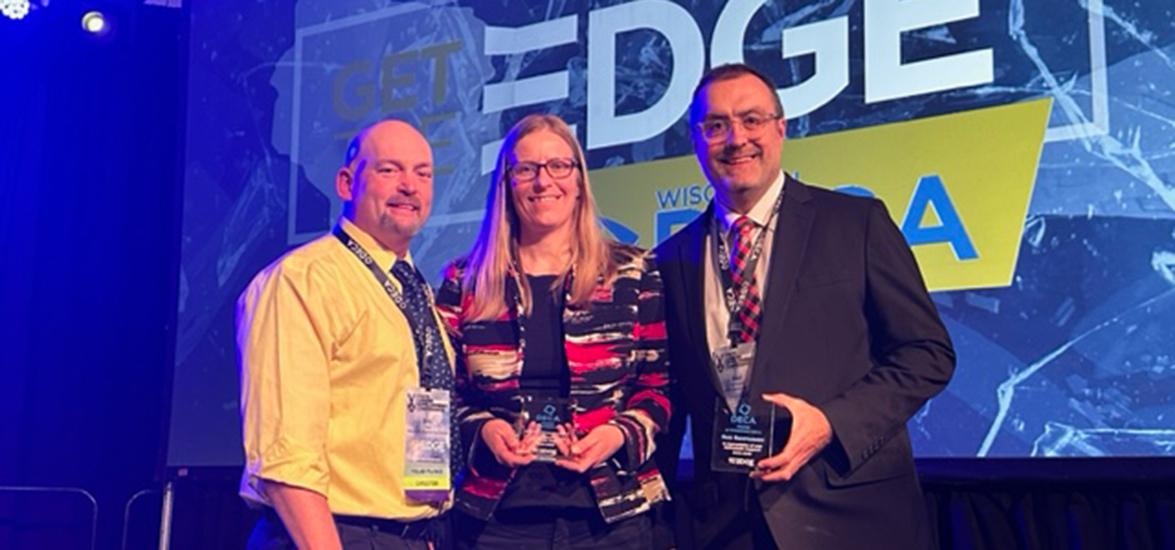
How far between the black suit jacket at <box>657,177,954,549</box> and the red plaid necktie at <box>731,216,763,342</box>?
0.03 m

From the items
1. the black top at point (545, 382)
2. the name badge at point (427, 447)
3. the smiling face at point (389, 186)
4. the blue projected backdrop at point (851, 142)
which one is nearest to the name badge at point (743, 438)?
the black top at point (545, 382)

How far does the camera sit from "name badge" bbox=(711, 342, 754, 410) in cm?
210

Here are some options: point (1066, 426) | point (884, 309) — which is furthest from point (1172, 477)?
point (884, 309)

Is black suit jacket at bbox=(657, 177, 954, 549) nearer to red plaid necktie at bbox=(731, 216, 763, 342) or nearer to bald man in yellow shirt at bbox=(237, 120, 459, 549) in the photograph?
red plaid necktie at bbox=(731, 216, 763, 342)

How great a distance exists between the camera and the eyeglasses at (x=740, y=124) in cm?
219

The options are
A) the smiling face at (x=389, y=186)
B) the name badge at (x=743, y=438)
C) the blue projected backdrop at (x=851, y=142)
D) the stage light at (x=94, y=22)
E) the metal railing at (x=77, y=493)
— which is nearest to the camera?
the name badge at (x=743, y=438)

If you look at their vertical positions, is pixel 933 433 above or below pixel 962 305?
below

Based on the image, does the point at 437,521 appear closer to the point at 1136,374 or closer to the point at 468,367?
the point at 468,367

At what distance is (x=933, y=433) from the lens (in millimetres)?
3107

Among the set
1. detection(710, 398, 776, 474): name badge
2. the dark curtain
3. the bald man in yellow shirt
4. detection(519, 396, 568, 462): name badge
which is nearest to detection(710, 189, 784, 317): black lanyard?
detection(710, 398, 776, 474): name badge

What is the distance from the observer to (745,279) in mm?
2178

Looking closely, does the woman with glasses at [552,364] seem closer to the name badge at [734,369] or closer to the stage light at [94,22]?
the name badge at [734,369]

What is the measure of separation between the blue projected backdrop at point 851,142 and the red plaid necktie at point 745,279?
1060mm

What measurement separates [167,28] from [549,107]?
7.40ft
